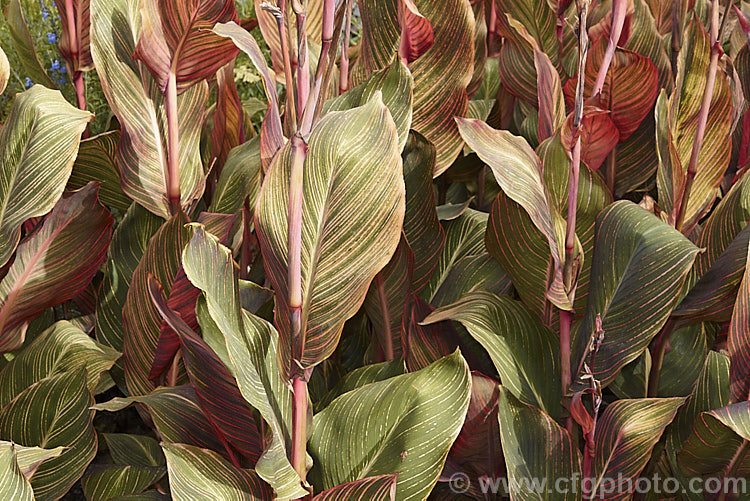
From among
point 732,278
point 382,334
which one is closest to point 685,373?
point 732,278

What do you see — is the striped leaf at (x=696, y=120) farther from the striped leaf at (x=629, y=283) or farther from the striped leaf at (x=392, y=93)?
the striped leaf at (x=392, y=93)

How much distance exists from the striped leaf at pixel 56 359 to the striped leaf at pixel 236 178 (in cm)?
33

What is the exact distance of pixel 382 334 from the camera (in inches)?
50.0

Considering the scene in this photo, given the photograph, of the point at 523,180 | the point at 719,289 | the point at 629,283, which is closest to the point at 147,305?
the point at 523,180

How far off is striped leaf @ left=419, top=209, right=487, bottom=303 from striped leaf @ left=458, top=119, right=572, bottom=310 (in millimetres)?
362

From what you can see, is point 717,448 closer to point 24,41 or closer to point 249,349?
point 249,349

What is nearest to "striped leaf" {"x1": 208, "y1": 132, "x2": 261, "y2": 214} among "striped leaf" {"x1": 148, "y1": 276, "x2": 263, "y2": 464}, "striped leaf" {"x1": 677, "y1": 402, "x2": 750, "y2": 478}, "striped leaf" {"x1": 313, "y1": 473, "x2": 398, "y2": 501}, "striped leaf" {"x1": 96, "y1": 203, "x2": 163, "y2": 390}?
"striped leaf" {"x1": 96, "y1": 203, "x2": 163, "y2": 390}

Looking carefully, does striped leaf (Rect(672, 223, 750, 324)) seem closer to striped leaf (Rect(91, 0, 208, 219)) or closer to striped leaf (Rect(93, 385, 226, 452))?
striped leaf (Rect(93, 385, 226, 452))

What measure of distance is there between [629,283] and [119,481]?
0.85 m

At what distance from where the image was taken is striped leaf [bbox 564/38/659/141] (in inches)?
50.4

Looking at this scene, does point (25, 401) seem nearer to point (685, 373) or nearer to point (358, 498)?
point (358, 498)

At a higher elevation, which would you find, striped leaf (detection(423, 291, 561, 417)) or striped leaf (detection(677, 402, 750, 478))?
striped leaf (detection(423, 291, 561, 417))

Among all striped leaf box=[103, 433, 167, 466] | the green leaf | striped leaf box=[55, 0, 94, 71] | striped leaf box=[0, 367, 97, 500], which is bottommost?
striped leaf box=[103, 433, 167, 466]

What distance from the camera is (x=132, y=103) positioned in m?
1.28
